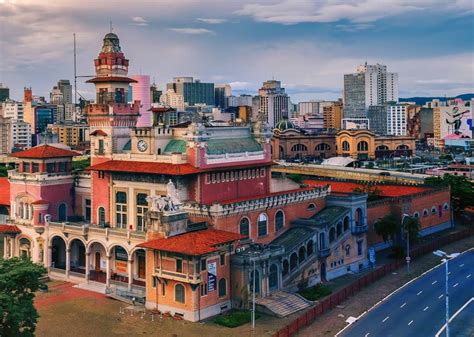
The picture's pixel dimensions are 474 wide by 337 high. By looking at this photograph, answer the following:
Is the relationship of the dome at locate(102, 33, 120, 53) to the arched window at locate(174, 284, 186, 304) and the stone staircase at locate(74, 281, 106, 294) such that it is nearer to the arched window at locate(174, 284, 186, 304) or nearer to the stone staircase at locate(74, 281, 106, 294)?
the stone staircase at locate(74, 281, 106, 294)

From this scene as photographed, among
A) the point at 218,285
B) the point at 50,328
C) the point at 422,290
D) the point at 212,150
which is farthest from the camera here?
the point at 212,150

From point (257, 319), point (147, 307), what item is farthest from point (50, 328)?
point (257, 319)

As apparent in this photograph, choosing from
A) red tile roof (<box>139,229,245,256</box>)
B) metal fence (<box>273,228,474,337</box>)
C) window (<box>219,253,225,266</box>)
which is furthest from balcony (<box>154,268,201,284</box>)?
metal fence (<box>273,228,474,337</box>)

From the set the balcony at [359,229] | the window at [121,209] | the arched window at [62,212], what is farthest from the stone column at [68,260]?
the balcony at [359,229]

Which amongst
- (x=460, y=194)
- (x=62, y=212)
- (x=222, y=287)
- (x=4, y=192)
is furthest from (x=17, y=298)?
(x=460, y=194)

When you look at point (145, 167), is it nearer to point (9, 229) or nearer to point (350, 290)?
point (9, 229)

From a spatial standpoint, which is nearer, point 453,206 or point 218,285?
point 218,285

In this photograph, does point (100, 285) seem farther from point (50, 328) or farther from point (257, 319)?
point (257, 319)
